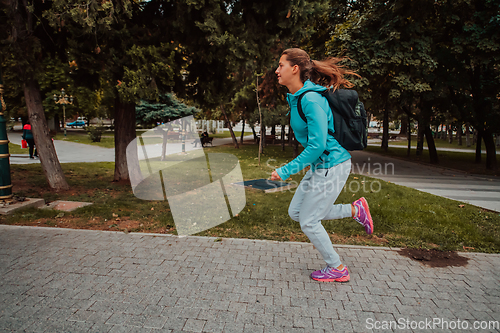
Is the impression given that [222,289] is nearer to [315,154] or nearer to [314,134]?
[315,154]

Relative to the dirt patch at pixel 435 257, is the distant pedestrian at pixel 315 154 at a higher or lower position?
higher

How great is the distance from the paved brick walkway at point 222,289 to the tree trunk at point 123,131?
4639 mm

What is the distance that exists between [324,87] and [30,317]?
3181mm

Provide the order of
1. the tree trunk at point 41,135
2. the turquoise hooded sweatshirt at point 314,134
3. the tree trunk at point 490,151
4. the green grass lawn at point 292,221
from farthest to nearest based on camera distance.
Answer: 1. the tree trunk at point 490,151
2. the tree trunk at point 41,135
3. the green grass lawn at point 292,221
4. the turquoise hooded sweatshirt at point 314,134

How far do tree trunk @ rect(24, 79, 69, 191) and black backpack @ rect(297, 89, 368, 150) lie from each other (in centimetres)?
637

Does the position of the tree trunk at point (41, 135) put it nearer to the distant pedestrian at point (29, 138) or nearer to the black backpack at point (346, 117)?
the black backpack at point (346, 117)

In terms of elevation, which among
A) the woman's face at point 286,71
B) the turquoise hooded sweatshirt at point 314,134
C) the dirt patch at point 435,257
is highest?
the woman's face at point 286,71

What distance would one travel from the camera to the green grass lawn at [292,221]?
4.72 metres

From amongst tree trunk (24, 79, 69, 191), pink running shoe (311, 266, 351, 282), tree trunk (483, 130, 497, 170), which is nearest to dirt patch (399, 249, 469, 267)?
pink running shoe (311, 266, 351, 282)

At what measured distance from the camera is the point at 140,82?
21.0 feet

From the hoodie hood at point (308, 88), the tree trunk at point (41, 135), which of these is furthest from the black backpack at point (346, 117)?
the tree trunk at point (41, 135)

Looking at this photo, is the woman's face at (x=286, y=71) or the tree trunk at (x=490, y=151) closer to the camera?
the woman's face at (x=286, y=71)

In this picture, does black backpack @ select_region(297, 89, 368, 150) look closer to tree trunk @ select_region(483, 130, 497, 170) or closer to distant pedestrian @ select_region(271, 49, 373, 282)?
distant pedestrian @ select_region(271, 49, 373, 282)

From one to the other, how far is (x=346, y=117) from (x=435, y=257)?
2310 mm
